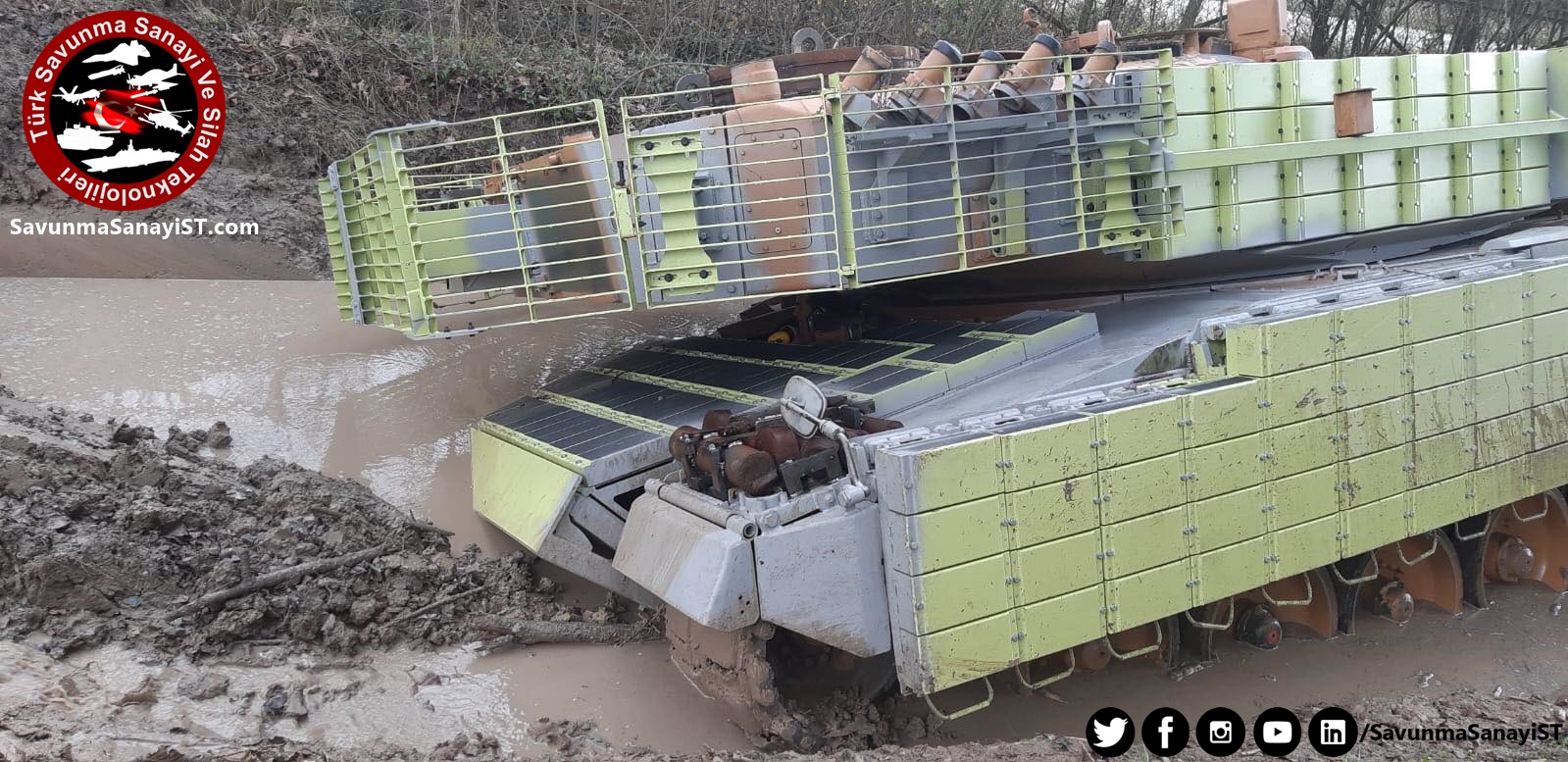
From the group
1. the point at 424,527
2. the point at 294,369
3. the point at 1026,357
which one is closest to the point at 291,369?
the point at 294,369

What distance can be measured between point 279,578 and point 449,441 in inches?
88.0

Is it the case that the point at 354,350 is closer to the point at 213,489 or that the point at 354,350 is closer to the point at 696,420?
the point at 213,489

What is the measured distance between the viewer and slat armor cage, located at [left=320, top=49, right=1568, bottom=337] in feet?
19.4

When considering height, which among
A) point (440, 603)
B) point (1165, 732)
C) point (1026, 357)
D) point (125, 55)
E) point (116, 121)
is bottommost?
point (1165, 732)

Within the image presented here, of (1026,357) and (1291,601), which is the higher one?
(1026,357)

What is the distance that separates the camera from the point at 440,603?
5965 millimetres

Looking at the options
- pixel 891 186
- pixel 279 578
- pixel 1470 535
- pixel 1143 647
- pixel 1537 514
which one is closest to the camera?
pixel 1143 647

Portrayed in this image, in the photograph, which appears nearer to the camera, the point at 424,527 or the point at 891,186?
the point at 891,186

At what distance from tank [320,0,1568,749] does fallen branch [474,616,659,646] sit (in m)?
0.18

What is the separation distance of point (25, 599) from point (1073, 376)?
4804 mm

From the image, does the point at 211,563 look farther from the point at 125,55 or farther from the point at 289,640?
the point at 125,55

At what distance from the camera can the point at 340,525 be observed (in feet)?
21.2

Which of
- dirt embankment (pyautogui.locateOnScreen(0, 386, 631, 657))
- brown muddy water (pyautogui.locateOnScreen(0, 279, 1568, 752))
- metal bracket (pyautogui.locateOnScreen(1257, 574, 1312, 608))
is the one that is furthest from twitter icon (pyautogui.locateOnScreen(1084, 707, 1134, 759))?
dirt embankment (pyautogui.locateOnScreen(0, 386, 631, 657))

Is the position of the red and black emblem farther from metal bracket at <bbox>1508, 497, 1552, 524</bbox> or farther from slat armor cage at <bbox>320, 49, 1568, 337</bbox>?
metal bracket at <bbox>1508, 497, 1552, 524</bbox>
